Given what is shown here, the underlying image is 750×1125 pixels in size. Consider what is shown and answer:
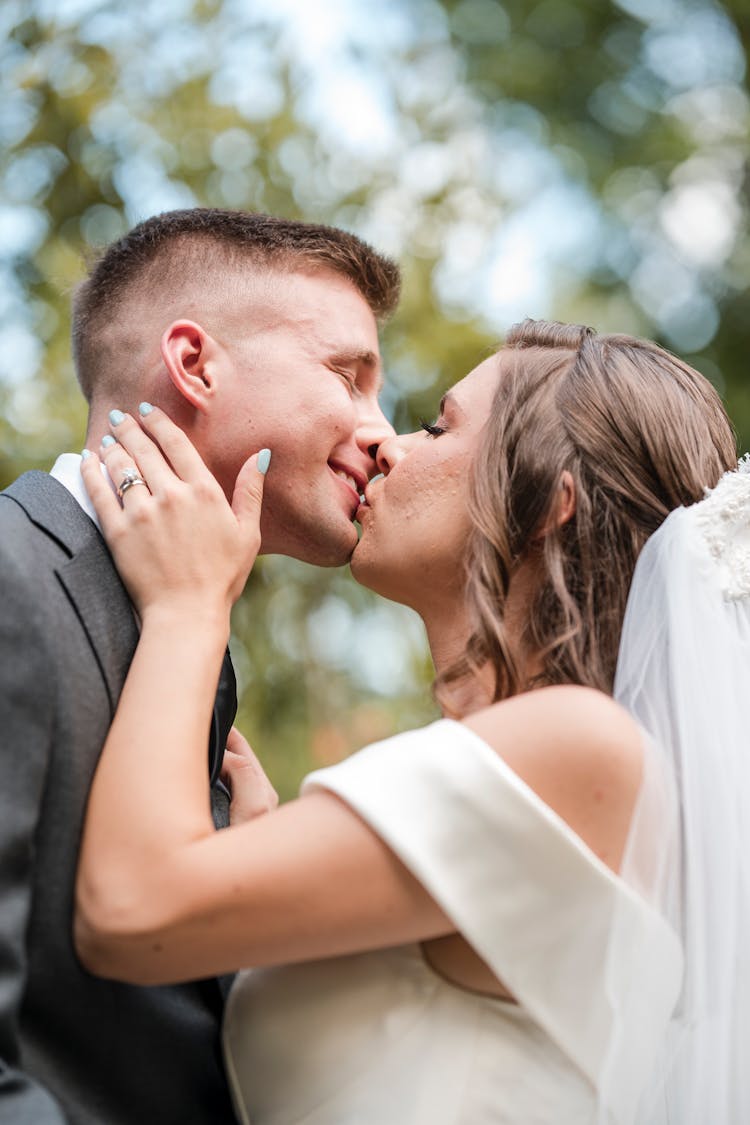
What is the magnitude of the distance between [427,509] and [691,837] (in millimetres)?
1176

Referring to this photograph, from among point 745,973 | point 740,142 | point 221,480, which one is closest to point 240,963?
point 745,973

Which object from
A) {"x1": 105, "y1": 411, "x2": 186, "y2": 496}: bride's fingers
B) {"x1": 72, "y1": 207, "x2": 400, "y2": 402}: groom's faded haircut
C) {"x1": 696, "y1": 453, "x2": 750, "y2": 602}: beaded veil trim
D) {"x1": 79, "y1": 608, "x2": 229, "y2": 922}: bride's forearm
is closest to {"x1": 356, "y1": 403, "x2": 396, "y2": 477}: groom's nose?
{"x1": 72, "y1": 207, "x2": 400, "y2": 402}: groom's faded haircut

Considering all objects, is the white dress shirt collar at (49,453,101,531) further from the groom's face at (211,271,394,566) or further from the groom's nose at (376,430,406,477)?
the groom's nose at (376,430,406,477)

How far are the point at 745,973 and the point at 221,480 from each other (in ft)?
6.30

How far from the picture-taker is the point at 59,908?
2.47 m

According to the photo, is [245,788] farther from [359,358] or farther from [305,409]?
[359,358]

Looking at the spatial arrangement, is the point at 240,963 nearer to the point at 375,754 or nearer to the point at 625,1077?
the point at 375,754

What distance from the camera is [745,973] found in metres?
2.72

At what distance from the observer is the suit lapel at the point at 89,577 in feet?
8.98

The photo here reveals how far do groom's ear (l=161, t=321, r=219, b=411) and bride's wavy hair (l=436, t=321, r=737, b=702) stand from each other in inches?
31.6

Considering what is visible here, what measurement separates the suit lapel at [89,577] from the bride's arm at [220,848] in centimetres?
7

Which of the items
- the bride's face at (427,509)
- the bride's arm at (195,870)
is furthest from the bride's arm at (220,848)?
the bride's face at (427,509)

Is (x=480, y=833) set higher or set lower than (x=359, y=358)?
lower

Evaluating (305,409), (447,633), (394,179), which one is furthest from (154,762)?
(394,179)
